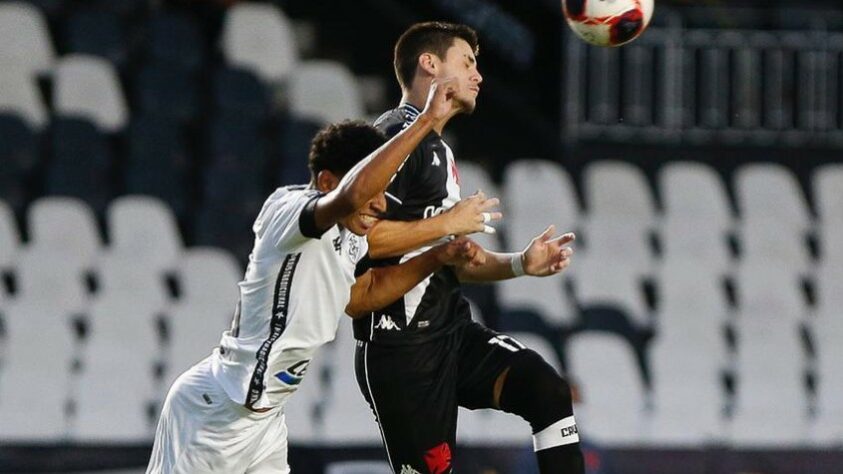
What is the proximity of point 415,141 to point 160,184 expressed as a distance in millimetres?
6782

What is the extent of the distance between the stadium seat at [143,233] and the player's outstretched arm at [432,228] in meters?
5.52

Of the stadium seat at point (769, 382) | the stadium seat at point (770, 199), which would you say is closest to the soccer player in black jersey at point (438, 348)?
the stadium seat at point (769, 382)

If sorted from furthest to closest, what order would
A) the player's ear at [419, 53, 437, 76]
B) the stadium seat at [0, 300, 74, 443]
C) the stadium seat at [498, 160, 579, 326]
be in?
the stadium seat at [498, 160, 579, 326]
the stadium seat at [0, 300, 74, 443]
the player's ear at [419, 53, 437, 76]

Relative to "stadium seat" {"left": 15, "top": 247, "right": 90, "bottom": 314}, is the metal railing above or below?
above

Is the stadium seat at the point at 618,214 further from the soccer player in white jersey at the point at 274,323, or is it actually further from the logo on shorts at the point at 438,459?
the soccer player in white jersey at the point at 274,323

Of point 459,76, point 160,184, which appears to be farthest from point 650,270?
point 459,76

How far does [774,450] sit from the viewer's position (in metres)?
9.03

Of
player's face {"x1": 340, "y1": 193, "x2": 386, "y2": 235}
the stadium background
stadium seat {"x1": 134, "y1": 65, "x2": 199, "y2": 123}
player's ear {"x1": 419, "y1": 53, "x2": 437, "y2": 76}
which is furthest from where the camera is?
stadium seat {"x1": 134, "y1": 65, "x2": 199, "y2": 123}

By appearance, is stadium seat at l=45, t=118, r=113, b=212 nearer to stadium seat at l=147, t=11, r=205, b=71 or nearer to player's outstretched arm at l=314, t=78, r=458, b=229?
stadium seat at l=147, t=11, r=205, b=71

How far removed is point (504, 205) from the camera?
12.3 meters

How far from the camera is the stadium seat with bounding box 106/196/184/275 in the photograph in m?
11.1

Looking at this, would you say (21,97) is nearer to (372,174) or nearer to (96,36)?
(96,36)

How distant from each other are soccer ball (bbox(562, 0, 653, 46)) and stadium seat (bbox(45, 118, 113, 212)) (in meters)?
5.92

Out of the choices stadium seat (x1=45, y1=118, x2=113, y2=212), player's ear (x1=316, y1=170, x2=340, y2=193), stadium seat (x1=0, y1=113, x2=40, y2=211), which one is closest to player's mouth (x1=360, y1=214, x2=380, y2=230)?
player's ear (x1=316, y1=170, x2=340, y2=193)
